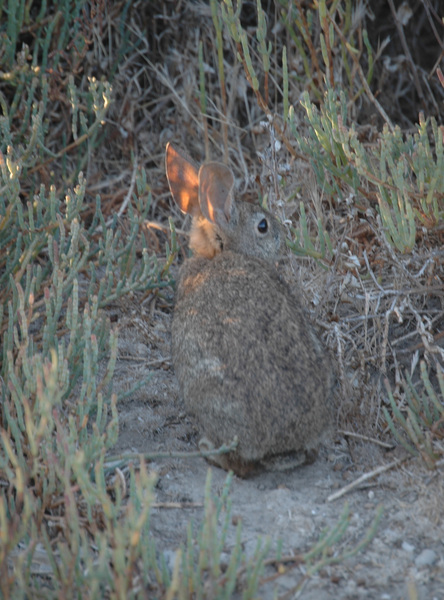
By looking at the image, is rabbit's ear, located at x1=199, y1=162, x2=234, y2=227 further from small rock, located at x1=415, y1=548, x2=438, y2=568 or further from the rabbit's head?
small rock, located at x1=415, y1=548, x2=438, y2=568

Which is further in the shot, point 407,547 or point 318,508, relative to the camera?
point 318,508

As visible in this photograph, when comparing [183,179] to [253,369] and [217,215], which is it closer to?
[217,215]

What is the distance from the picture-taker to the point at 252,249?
5066 millimetres

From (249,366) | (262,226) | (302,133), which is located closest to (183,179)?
(262,226)

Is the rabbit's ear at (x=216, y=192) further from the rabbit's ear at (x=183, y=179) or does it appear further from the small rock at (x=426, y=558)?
the small rock at (x=426, y=558)

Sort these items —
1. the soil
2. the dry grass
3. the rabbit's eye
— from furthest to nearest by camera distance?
the rabbit's eye
the dry grass
the soil

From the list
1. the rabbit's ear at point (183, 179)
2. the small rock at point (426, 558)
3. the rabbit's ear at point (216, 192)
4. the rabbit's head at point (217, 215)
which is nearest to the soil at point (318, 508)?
the small rock at point (426, 558)

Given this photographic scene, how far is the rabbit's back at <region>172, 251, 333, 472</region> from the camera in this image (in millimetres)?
3779

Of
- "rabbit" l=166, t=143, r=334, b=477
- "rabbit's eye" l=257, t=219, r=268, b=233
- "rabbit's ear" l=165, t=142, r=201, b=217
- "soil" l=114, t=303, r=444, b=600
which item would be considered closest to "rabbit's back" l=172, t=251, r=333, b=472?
"rabbit" l=166, t=143, r=334, b=477

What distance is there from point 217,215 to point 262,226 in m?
0.33

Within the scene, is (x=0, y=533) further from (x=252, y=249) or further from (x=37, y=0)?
(x=37, y=0)

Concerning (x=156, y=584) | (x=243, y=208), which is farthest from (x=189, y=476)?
(x=243, y=208)

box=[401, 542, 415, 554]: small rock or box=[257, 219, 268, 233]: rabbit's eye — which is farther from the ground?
box=[257, 219, 268, 233]: rabbit's eye

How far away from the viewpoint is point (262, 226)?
5.08m
